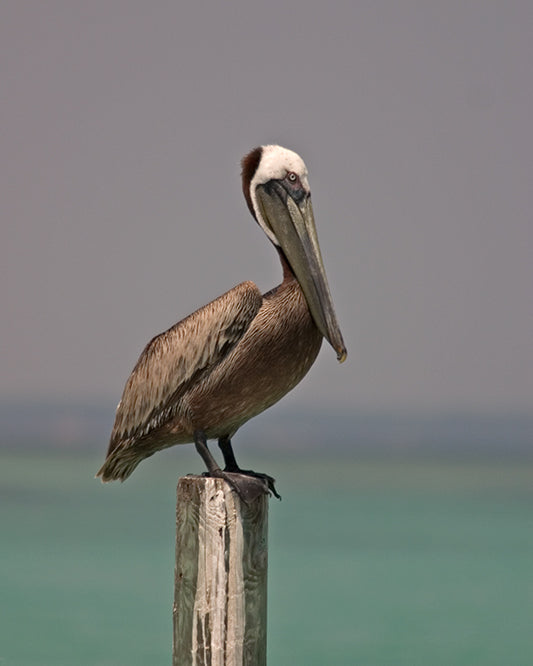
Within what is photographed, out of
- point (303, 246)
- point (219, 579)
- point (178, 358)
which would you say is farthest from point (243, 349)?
point (219, 579)

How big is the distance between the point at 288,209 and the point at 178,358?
0.69 meters

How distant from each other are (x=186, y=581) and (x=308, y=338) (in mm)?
987

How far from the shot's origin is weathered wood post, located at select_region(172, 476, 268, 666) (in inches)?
134

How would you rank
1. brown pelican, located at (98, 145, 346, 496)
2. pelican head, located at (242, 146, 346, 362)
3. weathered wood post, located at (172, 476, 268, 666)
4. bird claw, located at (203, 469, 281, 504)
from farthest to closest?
pelican head, located at (242, 146, 346, 362)
brown pelican, located at (98, 145, 346, 496)
bird claw, located at (203, 469, 281, 504)
weathered wood post, located at (172, 476, 268, 666)

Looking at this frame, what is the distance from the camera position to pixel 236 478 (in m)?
3.66

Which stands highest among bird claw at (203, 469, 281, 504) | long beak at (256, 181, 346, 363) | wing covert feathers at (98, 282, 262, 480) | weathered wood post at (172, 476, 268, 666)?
long beak at (256, 181, 346, 363)

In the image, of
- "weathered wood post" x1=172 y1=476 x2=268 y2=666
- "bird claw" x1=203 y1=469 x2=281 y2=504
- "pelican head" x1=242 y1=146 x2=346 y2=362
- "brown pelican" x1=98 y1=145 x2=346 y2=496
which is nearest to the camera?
"weathered wood post" x1=172 y1=476 x2=268 y2=666

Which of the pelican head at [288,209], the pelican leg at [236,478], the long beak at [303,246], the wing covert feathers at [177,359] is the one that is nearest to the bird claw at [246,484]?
the pelican leg at [236,478]

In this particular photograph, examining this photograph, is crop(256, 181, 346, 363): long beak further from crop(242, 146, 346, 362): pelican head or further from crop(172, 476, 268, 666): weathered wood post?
crop(172, 476, 268, 666): weathered wood post

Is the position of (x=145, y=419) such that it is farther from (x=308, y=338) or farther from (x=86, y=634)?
(x=86, y=634)

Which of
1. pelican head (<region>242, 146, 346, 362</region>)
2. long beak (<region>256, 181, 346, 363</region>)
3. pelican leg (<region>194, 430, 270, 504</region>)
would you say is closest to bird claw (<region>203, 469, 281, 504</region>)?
pelican leg (<region>194, 430, 270, 504</region>)

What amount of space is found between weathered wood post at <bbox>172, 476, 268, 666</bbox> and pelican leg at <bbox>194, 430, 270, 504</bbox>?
28 mm

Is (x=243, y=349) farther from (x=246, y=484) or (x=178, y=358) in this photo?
(x=246, y=484)

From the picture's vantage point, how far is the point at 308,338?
3.97 metres
